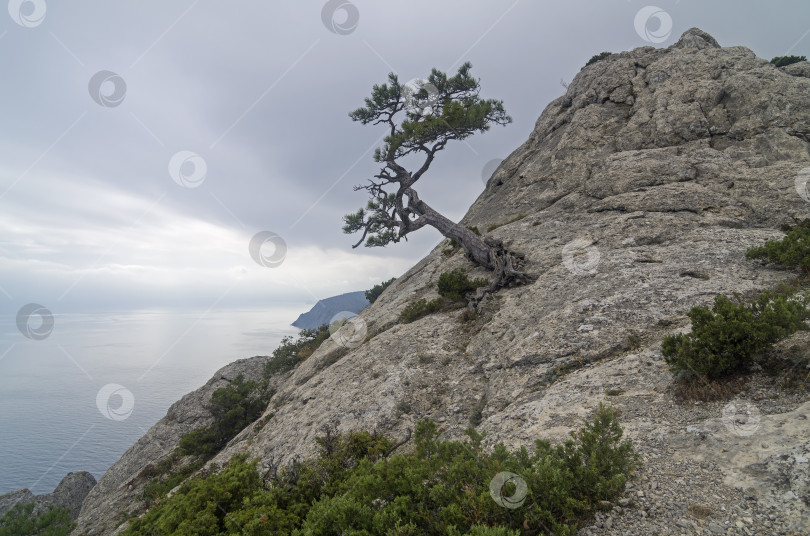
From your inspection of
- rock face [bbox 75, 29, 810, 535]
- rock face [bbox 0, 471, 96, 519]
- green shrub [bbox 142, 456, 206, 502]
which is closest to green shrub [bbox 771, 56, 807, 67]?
rock face [bbox 75, 29, 810, 535]

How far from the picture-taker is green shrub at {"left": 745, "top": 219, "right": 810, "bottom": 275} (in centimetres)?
1117

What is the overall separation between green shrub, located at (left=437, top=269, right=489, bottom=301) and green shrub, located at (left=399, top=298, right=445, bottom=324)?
0.66 meters

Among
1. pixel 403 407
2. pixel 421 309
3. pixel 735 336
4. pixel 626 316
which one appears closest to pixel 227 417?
pixel 421 309

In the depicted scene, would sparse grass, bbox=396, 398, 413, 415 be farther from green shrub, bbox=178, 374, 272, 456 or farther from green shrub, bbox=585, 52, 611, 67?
green shrub, bbox=585, 52, 611, 67

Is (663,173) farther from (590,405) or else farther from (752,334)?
(590,405)

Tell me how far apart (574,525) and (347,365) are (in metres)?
13.2

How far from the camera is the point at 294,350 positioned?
3081cm

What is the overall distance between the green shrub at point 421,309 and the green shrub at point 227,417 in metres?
11.7

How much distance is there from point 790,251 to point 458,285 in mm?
12476

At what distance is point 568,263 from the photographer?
16562 mm

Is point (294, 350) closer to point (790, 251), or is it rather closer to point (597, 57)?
point (790, 251)

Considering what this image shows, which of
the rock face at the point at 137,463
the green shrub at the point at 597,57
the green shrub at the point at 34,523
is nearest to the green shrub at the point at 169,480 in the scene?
the rock face at the point at 137,463

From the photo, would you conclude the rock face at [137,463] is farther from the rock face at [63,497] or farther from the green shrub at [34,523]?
the rock face at [63,497]

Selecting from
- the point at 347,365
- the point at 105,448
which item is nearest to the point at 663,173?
the point at 347,365
